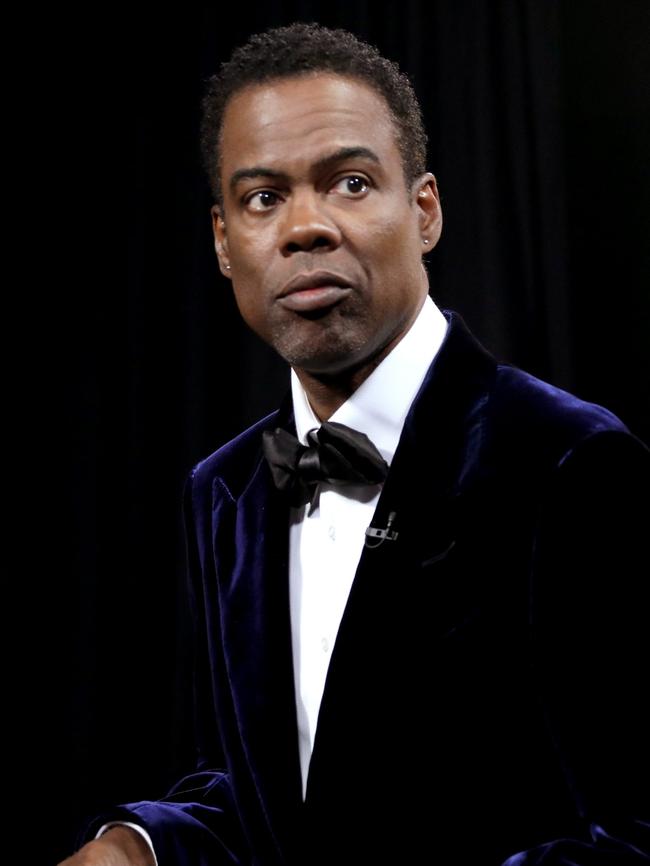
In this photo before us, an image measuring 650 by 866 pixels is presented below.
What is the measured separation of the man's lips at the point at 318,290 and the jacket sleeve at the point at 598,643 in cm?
36

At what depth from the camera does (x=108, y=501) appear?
2.87 m

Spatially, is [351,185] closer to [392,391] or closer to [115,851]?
[392,391]

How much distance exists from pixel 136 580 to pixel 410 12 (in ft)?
4.76

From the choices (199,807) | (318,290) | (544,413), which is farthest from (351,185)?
(199,807)

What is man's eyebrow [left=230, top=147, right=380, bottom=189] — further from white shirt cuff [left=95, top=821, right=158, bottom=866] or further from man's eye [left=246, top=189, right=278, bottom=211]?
white shirt cuff [left=95, top=821, right=158, bottom=866]

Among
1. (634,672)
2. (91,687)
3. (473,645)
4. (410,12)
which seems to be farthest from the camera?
(91,687)

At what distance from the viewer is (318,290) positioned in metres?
1.44

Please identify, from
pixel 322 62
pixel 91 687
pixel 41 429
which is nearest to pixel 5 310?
pixel 41 429

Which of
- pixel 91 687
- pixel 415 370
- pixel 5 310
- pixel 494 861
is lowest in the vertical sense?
pixel 91 687

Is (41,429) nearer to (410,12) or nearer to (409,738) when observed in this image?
(410,12)

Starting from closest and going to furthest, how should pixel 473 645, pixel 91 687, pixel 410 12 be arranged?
1. pixel 473 645
2. pixel 410 12
3. pixel 91 687

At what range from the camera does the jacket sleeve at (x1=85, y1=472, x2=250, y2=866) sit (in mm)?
1509

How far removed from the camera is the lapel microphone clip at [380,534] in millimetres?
1373

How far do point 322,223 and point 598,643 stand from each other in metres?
0.60
